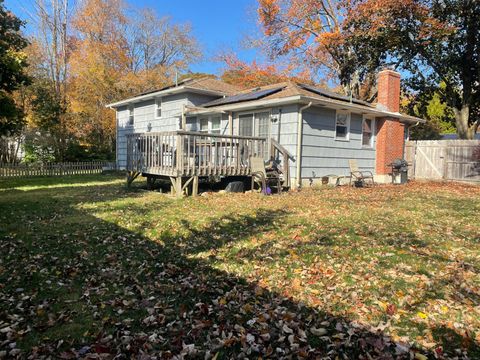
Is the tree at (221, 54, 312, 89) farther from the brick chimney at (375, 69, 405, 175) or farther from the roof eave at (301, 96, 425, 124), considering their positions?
the roof eave at (301, 96, 425, 124)

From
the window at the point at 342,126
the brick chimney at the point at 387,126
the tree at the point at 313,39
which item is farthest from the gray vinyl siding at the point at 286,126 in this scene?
the tree at the point at 313,39

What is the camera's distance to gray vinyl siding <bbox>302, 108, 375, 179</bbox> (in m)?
12.2

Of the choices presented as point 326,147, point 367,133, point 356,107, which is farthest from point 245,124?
point 367,133

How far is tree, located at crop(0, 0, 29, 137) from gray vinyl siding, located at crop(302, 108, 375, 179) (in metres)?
9.19

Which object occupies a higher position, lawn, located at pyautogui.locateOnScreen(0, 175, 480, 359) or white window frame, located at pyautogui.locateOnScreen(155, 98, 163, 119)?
white window frame, located at pyautogui.locateOnScreen(155, 98, 163, 119)

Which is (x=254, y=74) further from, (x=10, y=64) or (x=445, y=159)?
(x=10, y=64)

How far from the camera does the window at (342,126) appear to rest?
1347cm

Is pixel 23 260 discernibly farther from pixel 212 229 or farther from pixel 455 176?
pixel 455 176

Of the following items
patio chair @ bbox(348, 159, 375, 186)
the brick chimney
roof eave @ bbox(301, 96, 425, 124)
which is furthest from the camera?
the brick chimney

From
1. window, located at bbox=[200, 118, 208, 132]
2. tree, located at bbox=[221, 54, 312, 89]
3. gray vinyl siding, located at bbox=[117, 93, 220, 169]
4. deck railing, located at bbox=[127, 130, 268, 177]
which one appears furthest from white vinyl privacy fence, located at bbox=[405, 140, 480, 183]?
tree, located at bbox=[221, 54, 312, 89]

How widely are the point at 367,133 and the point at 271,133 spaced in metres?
4.88

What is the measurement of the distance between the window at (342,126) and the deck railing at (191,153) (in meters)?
3.21

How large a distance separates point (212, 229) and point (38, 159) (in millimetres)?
18942

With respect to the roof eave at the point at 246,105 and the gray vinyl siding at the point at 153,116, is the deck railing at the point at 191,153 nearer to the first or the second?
the roof eave at the point at 246,105
